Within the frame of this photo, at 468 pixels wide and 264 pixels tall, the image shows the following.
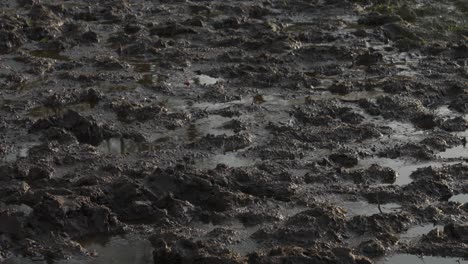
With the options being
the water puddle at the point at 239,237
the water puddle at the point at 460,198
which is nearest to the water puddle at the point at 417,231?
the water puddle at the point at 460,198

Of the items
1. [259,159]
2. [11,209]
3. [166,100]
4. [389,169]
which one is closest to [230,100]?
[166,100]

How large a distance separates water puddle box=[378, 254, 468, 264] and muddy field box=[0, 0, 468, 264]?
17 millimetres

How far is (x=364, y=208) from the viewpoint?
274 inches

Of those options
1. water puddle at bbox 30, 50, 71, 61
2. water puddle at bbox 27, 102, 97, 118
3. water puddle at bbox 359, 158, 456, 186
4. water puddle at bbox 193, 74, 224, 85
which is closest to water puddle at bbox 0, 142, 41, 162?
water puddle at bbox 27, 102, 97, 118

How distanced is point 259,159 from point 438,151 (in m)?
1.84

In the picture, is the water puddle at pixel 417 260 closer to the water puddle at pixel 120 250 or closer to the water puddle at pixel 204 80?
the water puddle at pixel 120 250

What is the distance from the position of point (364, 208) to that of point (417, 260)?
871 millimetres

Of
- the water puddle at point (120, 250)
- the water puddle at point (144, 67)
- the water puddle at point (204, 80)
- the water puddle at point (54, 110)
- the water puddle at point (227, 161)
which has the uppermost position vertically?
the water puddle at point (120, 250)

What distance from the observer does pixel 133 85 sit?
9773 mm

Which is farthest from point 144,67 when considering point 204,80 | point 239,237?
point 239,237

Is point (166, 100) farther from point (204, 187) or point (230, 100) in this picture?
point (204, 187)

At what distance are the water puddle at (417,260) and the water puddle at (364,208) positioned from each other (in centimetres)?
69

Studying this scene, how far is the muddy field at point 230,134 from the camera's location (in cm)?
631

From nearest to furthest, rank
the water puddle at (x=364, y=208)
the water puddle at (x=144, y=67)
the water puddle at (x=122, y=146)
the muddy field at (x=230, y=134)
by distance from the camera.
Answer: the muddy field at (x=230, y=134)
the water puddle at (x=364, y=208)
the water puddle at (x=122, y=146)
the water puddle at (x=144, y=67)
